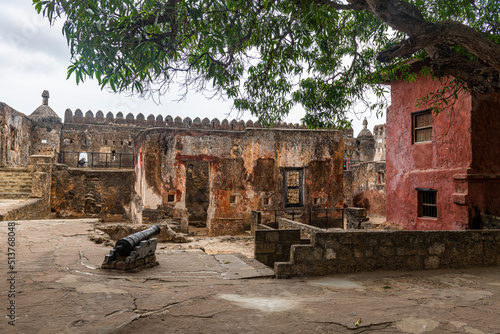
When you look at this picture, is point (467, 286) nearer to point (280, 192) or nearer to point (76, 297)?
point (76, 297)

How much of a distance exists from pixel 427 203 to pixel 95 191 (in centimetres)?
1568

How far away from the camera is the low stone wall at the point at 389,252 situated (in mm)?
5602

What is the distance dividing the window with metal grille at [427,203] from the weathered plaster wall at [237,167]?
4.69 m

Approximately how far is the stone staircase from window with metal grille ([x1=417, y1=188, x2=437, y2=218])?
1500cm

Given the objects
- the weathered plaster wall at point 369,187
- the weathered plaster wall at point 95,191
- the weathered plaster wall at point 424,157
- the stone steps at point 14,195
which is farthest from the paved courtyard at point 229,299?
the weathered plaster wall at point 369,187

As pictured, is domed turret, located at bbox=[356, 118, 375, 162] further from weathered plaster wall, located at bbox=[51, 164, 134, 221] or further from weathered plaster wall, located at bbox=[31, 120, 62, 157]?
weathered plaster wall, located at bbox=[31, 120, 62, 157]

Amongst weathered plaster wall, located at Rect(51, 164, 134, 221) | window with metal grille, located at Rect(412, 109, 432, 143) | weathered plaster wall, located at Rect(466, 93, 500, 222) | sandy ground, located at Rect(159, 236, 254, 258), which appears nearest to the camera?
weathered plaster wall, located at Rect(466, 93, 500, 222)

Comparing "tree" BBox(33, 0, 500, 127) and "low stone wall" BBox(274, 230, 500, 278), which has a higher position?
"tree" BBox(33, 0, 500, 127)

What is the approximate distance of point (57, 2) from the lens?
4.31 metres

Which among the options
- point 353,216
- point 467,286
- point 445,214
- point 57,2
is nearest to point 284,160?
point 353,216

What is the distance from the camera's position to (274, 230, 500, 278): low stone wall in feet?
18.4

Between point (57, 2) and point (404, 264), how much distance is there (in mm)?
6375

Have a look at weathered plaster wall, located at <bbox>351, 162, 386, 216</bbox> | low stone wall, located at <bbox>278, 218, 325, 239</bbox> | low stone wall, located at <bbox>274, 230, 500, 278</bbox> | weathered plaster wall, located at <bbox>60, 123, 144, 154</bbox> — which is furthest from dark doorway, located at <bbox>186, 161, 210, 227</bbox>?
low stone wall, located at <bbox>274, 230, 500, 278</bbox>

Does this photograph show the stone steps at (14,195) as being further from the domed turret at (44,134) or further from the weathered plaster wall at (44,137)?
the weathered plaster wall at (44,137)
